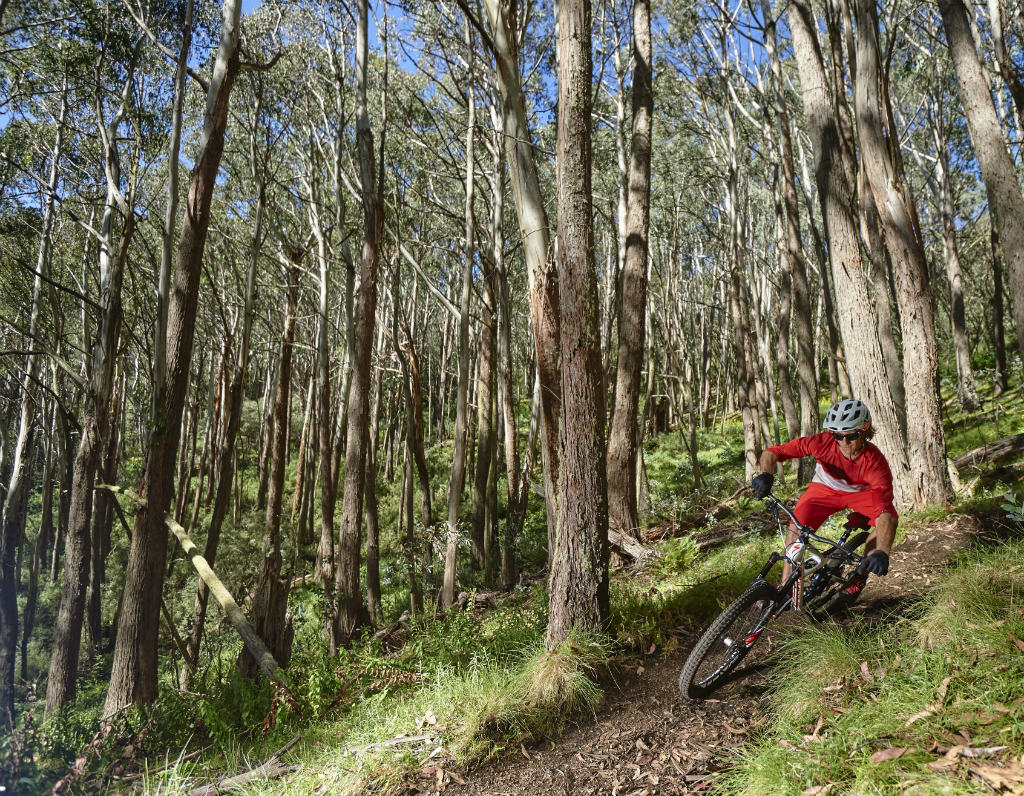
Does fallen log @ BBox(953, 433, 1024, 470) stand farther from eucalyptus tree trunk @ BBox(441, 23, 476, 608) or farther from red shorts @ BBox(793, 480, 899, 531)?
eucalyptus tree trunk @ BBox(441, 23, 476, 608)

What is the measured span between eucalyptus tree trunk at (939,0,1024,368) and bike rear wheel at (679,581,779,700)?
4.11 m

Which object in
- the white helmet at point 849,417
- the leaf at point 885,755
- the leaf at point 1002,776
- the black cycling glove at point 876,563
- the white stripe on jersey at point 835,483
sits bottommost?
the leaf at point 885,755

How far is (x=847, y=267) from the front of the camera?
6.42 m

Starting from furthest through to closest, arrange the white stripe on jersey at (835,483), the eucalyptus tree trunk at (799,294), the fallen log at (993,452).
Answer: the eucalyptus tree trunk at (799,294)
the fallen log at (993,452)
the white stripe on jersey at (835,483)

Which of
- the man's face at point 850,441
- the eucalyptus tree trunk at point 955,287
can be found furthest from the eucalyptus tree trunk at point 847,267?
the eucalyptus tree trunk at point 955,287

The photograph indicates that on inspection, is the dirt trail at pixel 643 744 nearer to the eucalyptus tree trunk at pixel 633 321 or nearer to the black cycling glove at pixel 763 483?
the black cycling glove at pixel 763 483

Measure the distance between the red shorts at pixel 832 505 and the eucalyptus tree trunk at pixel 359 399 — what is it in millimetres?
5419

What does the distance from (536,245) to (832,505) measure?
2730mm

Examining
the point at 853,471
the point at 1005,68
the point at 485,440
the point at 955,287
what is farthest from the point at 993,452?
the point at 955,287

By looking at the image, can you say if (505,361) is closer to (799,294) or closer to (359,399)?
(359,399)

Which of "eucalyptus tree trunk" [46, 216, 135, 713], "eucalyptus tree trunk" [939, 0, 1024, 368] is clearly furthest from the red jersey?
"eucalyptus tree trunk" [46, 216, 135, 713]

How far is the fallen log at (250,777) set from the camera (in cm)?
390

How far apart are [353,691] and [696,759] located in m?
3.23

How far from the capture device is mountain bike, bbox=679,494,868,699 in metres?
3.76
